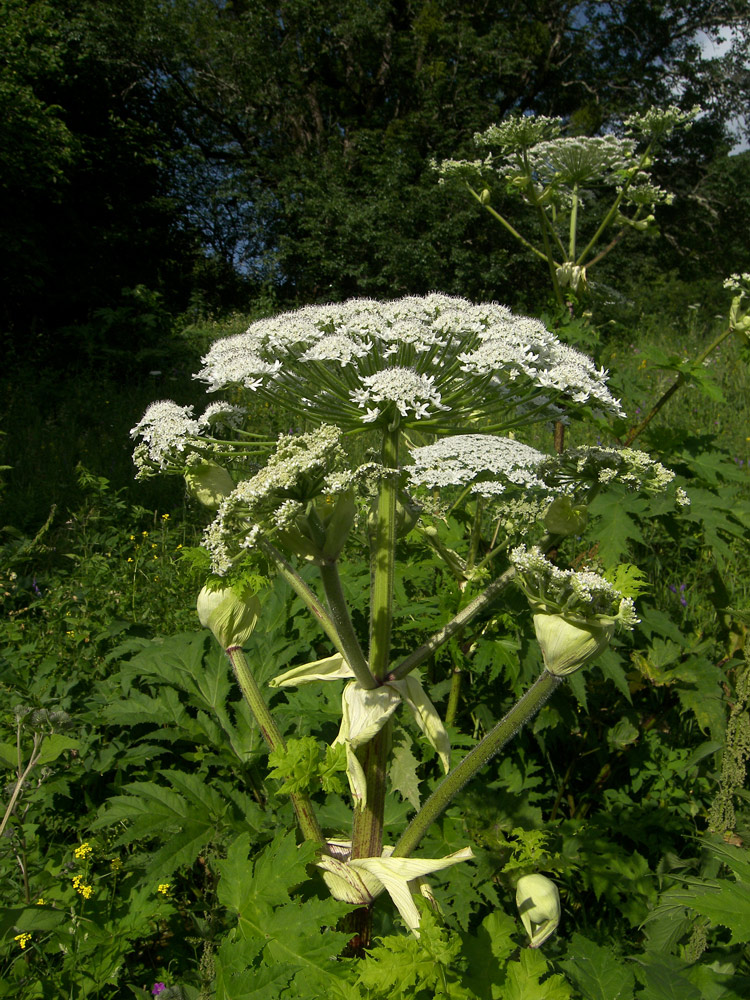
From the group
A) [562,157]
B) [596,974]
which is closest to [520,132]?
[562,157]

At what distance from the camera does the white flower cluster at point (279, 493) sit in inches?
48.1

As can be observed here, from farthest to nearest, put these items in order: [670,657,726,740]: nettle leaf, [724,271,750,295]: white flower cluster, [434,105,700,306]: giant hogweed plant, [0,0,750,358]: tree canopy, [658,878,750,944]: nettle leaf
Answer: [0,0,750,358]: tree canopy → [434,105,700,306]: giant hogweed plant → [724,271,750,295]: white flower cluster → [670,657,726,740]: nettle leaf → [658,878,750,944]: nettle leaf

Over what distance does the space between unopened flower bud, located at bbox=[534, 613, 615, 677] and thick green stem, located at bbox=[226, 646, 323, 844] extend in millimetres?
680

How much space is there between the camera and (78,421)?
29.0 ft

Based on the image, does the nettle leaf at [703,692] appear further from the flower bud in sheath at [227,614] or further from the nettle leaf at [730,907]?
the flower bud in sheath at [227,614]

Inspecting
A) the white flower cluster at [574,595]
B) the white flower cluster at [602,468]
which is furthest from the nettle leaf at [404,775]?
the white flower cluster at [602,468]

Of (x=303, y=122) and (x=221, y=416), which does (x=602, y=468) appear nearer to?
(x=221, y=416)

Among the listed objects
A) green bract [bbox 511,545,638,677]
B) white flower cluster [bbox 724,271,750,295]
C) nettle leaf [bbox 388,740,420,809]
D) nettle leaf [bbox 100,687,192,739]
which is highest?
white flower cluster [bbox 724,271,750,295]

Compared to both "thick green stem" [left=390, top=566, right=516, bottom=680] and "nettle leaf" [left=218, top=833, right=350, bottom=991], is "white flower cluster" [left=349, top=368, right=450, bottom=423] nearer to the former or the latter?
"thick green stem" [left=390, top=566, right=516, bottom=680]

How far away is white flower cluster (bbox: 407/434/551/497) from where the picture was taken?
1865mm

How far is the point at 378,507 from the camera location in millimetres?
1634

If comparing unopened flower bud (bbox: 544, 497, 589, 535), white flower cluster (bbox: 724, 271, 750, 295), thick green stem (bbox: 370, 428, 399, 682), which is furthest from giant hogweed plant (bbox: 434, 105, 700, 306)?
thick green stem (bbox: 370, 428, 399, 682)

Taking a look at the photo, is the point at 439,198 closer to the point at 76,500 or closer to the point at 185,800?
the point at 76,500

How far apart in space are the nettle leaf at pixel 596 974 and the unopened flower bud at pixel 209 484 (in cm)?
142
